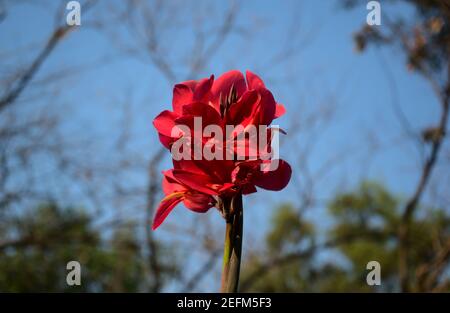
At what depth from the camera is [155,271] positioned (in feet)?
16.9

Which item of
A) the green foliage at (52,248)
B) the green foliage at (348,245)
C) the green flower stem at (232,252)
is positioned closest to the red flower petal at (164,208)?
the green flower stem at (232,252)

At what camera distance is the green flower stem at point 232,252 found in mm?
576

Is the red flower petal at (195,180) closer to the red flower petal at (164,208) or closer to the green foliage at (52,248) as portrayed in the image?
the red flower petal at (164,208)

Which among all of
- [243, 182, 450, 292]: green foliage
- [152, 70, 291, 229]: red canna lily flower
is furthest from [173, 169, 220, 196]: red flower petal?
[243, 182, 450, 292]: green foliage

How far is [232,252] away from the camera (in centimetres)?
58

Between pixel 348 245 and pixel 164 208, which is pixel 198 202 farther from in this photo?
pixel 348 245

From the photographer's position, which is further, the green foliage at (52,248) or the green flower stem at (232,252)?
the green foliage at (52,248)

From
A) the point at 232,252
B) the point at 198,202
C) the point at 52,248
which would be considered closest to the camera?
the point at 232,252

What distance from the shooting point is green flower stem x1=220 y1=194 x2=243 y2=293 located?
0.58 metres

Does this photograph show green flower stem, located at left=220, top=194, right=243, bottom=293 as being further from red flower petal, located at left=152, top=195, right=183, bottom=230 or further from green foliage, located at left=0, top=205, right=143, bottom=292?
green foliage, located at left=0, top=205, right=143, bottom=292

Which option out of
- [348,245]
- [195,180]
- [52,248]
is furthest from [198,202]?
[348,245]
